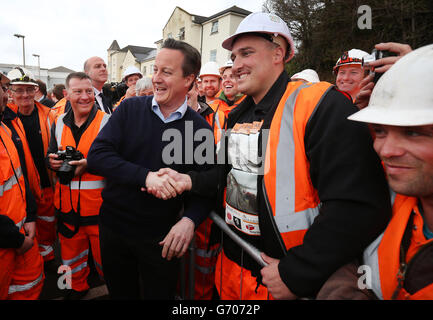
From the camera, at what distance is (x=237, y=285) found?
1.78 meters

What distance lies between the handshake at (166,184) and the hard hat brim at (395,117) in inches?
43.4

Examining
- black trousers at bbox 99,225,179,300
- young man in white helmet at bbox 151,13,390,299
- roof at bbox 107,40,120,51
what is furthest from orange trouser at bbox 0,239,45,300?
roof at bbox 107,40,120,51

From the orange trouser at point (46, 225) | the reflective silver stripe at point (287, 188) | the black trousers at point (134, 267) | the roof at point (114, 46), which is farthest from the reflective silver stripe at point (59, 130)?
the roof at point (114, 46)

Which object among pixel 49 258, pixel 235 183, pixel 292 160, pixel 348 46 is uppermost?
pixel 348 46

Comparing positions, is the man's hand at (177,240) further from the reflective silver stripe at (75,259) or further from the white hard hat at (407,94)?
the reflective silver stripe at (75,259)

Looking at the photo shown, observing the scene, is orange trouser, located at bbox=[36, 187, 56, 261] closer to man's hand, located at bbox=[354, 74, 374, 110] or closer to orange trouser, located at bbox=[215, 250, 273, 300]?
orange trouser, located at bbox=[215, 250, 273, 300]

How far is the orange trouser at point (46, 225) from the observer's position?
3609 mm

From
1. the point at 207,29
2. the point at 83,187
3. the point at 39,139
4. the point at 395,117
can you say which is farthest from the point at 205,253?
the point at 207,29

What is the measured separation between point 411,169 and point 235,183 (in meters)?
0.96

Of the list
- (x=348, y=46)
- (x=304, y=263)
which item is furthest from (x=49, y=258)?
(x=348, y=46)

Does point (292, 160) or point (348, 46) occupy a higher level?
point (348, 46)

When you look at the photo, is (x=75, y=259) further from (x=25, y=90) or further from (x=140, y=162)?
(x=25, y=90)

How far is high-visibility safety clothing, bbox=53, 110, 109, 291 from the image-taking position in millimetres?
2770
